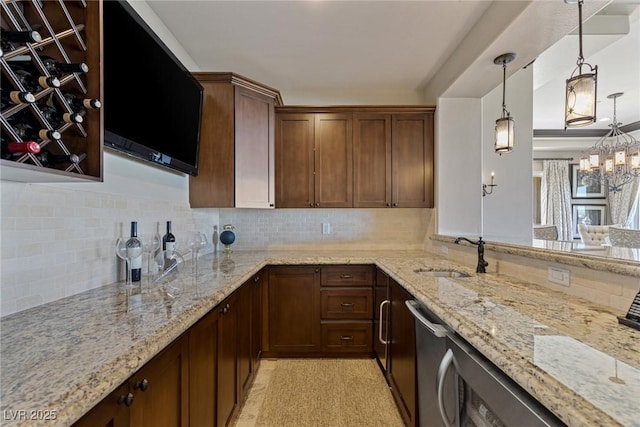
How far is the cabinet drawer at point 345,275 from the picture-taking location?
9.20ft

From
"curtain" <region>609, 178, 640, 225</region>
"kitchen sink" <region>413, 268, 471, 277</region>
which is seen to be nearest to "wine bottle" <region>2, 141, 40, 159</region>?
"kitchen sink" <region>413, 268, 471, 277</region>

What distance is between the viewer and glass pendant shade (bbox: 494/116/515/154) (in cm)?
231

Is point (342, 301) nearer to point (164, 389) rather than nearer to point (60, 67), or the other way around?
point (164, 389)

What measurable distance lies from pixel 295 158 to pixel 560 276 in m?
2.38

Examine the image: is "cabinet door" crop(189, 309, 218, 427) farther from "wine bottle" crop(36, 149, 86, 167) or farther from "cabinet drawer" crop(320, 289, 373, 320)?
"cabinet drawer" crop(320, 289, 373, 320)

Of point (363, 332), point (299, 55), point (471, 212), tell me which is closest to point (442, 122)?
point (471, 212)

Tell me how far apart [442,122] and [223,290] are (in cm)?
268

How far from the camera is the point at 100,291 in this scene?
57.9 inches

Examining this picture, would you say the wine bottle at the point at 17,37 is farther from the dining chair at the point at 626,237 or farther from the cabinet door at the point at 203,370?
the dining chair at the point at 626,237

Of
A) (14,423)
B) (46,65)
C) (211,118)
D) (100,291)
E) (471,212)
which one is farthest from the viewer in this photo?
(471,212)

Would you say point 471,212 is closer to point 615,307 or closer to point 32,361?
point 615,307

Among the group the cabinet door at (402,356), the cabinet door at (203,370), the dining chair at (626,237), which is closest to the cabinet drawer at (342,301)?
the cabinet door at (402,356)

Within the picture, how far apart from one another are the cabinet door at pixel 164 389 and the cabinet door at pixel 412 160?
253 cm

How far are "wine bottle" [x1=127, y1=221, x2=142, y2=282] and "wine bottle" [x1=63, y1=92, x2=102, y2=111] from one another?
2.14 ft
